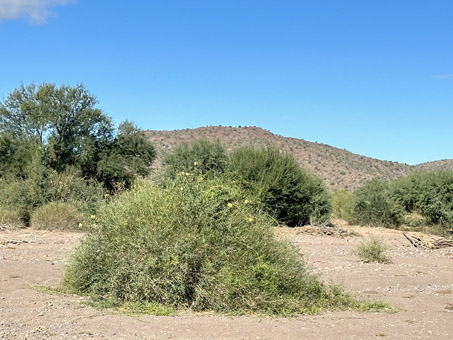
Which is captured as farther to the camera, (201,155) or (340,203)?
(340,203)

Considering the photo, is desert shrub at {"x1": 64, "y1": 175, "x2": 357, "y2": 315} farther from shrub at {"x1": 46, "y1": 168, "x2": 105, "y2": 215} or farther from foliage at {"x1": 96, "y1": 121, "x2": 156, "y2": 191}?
foliage at {"x1": 96, "y1": 121, "x2": 156, "y2": 191}

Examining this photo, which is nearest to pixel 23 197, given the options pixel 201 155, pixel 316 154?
pixel 201 155

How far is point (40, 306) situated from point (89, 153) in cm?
2563

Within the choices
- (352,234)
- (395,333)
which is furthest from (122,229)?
(352,234)

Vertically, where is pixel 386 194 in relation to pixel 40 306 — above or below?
above

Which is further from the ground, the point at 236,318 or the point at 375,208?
the point at 375,208

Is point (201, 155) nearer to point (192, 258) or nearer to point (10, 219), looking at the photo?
point (10, 219)

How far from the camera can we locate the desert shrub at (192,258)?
890 centimetres

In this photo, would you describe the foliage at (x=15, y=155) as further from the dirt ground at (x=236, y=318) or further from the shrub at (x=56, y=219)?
the dirt ground at (x=236, y=318)

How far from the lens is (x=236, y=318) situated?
28.1 ft

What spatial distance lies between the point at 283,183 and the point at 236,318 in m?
19.7

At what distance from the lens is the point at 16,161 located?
3234cm

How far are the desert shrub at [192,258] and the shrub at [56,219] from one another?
1337 centimetres

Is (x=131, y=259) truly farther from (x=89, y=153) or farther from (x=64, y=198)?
(x=89, y=153)
